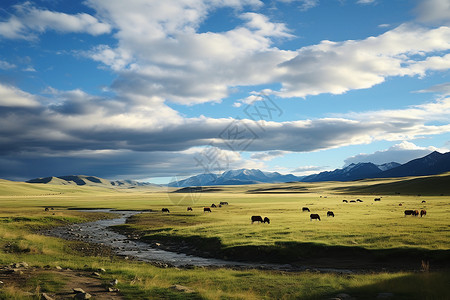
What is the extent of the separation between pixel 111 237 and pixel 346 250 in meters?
31.3

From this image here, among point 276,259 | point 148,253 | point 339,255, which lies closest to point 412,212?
point 339,255

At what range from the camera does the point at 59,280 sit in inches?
698

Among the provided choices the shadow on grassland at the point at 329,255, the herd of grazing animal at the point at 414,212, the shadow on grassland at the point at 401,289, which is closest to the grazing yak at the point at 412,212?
the herd of grazing animal at the point at 414,212

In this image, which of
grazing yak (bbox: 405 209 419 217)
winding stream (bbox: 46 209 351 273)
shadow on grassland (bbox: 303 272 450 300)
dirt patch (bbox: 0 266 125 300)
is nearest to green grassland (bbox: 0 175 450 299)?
shadow on grassland (bbox: 303 272 450 300)

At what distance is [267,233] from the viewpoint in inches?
1485

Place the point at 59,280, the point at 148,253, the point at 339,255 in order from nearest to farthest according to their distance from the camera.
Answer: the point at 59,280 < the point at 339,255 < the point at 148,253

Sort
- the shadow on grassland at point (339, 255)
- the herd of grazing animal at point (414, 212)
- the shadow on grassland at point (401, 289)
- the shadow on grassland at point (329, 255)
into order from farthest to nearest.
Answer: the herd of grazing animal at point (414, 212), the shadow on grassland at point (339, 255), the shadow on grassland at point (329, 255), the shadow on grassland at point (401, 289)

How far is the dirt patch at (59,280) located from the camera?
50.6 ft

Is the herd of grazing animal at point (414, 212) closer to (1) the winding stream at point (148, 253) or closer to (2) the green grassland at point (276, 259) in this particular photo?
(2) the green grassland at point (276, 259)

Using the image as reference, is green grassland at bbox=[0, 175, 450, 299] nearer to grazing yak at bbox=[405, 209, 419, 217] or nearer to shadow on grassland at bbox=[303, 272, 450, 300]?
shadow on grassland at bbox=[303, 272, 450, 300]

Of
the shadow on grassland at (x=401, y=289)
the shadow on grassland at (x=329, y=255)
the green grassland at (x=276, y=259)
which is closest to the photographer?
the shadow on grassland at (x=401, y=289)

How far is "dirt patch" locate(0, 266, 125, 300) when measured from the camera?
608 inches

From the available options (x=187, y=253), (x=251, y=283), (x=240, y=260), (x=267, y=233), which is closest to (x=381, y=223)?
(x=267, y=233)

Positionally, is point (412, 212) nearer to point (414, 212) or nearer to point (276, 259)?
point (414, 212)
